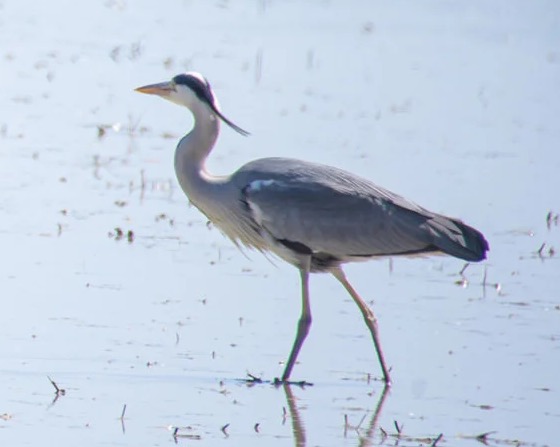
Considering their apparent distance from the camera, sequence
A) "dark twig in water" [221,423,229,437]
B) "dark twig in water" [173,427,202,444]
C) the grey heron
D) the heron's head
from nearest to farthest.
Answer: "dark twig in water" [173,427,202,444] < "dark twig in water" [221,423,229,437] < the grey heron < the heron's head

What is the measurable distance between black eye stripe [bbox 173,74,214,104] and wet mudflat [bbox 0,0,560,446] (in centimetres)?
108

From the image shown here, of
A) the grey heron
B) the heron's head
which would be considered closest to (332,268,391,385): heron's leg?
the grey heron

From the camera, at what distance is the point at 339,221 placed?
9.15m

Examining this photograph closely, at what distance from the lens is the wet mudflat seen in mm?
7898

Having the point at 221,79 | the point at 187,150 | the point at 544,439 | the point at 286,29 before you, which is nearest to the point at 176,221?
the point at 187,150

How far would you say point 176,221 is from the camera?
38.1 ft

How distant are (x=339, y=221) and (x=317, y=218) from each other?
114mm

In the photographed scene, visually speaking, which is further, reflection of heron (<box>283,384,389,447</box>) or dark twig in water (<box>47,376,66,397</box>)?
dark twig in water (<box>47,376,66,397</box>)

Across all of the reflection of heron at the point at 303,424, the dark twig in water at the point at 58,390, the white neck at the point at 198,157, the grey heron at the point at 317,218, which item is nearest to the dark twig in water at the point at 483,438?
the reflection of heron at the point at 303,424

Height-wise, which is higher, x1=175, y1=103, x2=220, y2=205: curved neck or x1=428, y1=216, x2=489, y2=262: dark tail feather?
x1=175, y1=103, x2=220, y2=205: curved neck

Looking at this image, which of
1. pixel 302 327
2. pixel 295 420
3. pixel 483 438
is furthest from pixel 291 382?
pixel 483 438

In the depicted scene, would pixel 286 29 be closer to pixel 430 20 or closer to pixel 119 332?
pixel 430 20

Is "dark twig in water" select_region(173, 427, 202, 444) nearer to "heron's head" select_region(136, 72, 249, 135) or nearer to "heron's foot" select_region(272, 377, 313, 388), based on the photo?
"heron's foot" select_region(272, 377, 313, 388)

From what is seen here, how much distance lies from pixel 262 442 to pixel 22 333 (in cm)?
187
